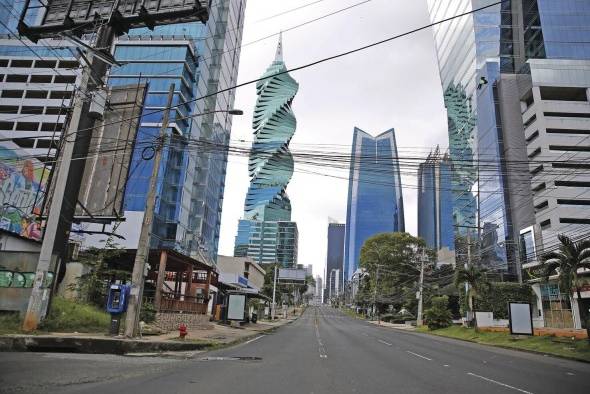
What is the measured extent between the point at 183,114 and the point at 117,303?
177 ft

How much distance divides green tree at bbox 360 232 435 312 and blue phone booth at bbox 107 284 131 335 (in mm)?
67726

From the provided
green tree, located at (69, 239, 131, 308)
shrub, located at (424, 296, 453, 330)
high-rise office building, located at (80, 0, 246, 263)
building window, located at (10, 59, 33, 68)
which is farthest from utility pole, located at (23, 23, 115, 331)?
building window, located at (10, 59, 33, 68)

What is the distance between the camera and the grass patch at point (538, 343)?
20867mm

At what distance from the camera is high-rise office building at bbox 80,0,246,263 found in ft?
208

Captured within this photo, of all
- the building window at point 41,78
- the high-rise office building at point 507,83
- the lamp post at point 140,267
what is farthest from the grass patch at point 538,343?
the building window at point 41,78

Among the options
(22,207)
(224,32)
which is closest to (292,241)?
(224,32)

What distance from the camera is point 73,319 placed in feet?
59.6

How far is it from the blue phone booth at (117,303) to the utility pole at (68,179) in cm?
230

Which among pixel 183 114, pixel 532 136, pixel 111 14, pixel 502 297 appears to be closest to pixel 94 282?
pixel 111 14

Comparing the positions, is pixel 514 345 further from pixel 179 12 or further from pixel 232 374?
pixel 179 12

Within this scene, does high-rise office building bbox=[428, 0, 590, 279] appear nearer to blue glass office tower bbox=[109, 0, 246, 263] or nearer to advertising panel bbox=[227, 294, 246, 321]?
blue glass office tower bbox=[109, 0, 246, 263]

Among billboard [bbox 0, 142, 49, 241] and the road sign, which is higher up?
the road sign

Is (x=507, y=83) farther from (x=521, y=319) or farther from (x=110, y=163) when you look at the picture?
(x=110, y=163)

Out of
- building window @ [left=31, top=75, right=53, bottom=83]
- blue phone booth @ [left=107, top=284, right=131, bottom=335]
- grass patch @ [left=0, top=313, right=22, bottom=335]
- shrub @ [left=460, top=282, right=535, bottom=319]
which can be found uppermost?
building window @ [left=31, top=75, right=53, bottom=83]
